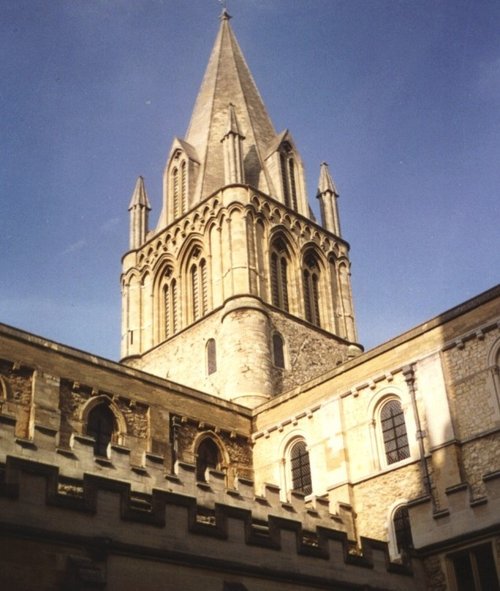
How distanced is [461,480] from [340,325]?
1878cm

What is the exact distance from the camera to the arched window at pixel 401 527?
24.5 m

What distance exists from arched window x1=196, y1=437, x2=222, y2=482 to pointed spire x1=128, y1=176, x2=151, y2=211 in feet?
65.7

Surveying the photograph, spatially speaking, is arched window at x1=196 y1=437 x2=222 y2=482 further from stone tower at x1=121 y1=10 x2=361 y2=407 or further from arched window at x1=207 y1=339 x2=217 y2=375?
arched window at x1=207 y1=339 x2=217 y2=375

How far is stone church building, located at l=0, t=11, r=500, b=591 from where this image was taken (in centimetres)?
1531

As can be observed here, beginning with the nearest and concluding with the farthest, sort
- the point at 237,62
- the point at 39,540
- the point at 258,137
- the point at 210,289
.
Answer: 1. the point at 39,540
2. the point at 210,289
3. the point at 258,137
4. the point at 237,62

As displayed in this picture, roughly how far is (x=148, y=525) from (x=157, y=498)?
0.49m

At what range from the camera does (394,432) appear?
2652 centimetres

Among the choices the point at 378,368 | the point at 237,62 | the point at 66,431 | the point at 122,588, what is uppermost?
the point at 237,62

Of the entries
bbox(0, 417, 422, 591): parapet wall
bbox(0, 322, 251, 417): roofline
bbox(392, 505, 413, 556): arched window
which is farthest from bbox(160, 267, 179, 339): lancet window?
bbox(0, 417, 422, 591): parapet wall

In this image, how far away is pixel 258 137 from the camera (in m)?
47.0

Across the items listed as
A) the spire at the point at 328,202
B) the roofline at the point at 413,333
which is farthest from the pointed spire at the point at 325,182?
the roofline at the point at 413,333

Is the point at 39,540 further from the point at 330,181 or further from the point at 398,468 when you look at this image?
the point at 330,181

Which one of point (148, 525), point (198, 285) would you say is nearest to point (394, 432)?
point (148, 525)

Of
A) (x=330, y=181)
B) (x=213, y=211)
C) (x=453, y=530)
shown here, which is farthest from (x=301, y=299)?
(x=453, y=530)
